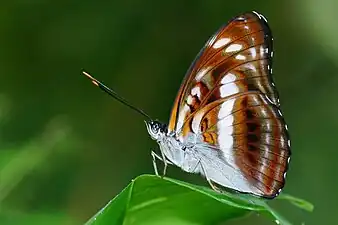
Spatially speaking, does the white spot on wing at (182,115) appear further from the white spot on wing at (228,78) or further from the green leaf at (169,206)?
the green leaf at (169,206)

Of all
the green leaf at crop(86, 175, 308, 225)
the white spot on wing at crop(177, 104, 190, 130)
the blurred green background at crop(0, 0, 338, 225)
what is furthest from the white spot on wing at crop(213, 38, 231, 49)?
the blurred green background at crop(0, 0, 338, 225)

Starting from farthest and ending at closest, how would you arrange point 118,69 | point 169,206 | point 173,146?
point 118,69 → point 173,146 → point 169,206

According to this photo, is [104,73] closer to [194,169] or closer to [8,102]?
[8,102]

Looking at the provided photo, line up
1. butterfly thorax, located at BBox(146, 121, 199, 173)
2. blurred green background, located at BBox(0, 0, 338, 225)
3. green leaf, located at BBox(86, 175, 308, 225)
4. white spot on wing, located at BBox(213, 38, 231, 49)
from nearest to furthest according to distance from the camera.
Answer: green leaf, located at BBox(86, 175, 308, 225)
white spot on wing, located at BBox(213, 38, 231, 49)
butterfly thorax, located at BBox(146, 121, 199, 173)
blurred green background, located at BBox(0, 0, 338, 225)

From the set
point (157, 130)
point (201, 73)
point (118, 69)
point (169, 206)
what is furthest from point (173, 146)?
point (118, 69)

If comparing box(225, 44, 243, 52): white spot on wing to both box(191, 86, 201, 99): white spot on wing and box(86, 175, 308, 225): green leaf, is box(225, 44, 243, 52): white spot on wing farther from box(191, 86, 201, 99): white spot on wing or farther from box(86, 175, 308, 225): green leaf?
box(86, 175, 308, 225): green leaf

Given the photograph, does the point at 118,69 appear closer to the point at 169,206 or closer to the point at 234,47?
the point at 234,47

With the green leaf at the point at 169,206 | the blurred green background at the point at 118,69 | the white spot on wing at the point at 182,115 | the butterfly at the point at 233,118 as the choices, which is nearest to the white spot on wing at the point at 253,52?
the butterfly at the point at 233,118

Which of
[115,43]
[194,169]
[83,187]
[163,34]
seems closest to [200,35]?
[163,34]
